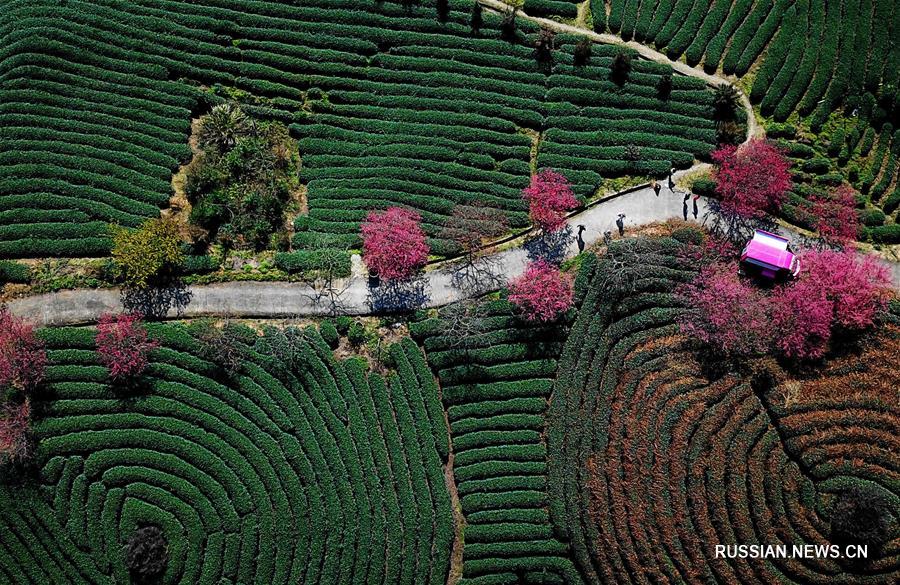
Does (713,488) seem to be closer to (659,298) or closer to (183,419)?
(659,298)

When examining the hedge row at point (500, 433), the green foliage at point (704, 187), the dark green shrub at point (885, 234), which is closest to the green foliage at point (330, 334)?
the hedge row at point (500, 433)

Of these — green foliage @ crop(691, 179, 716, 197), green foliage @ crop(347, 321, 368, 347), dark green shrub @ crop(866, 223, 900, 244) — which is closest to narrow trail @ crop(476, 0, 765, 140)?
green foliage @ crop(691, 179, 716, 197)

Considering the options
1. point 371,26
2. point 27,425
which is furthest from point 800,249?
point 27,425

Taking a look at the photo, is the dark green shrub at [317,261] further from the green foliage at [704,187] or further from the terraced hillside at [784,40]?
the terraced hillside at [784,40]

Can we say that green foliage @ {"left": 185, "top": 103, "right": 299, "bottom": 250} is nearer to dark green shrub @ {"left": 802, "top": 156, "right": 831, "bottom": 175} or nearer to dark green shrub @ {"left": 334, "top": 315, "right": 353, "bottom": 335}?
dark green shrub @ {"left": 334, "top": 315, "right": 353, "bottom": 335}

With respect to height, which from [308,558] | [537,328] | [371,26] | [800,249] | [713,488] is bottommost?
[308,558]
